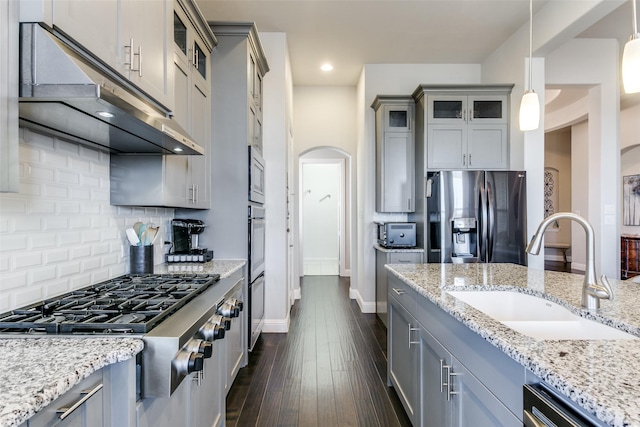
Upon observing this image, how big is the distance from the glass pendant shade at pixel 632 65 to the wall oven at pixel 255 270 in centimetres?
239

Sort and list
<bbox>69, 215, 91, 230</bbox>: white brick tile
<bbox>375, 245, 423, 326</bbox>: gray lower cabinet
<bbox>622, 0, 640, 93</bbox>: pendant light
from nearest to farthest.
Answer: <bbox>622, 0, 640, 93</bbox>: pendant light, <bbox>69, 215, 91, 230</bbox>: white brick tile, <bbox>375, 245, 423, 326</bbox>: gray lower cabinet

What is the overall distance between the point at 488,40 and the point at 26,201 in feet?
14.8

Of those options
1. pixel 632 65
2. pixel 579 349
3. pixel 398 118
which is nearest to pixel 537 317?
pixel 579 349

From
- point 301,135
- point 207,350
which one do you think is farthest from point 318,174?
point 207,350

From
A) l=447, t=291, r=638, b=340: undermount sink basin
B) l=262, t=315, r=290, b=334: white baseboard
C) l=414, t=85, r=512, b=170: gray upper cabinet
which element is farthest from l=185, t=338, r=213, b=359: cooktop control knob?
l=414, t=85, r=512, b=170: gray upper cabinet

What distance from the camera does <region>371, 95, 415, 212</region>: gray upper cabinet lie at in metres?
4.32

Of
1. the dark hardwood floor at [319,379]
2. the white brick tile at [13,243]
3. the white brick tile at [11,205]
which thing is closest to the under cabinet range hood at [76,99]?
the white brick tile at [11,205]

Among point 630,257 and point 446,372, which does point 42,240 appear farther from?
point 630,257

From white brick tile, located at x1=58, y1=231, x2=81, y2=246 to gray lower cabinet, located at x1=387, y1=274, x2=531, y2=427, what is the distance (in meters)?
1.66

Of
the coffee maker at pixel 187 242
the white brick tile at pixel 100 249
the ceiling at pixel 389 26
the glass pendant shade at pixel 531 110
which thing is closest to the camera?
the white brick tile at pixel 100 249

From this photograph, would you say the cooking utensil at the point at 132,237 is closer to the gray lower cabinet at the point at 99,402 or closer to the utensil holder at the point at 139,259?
the utensil holder at the point at 139,259

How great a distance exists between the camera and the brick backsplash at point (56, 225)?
50.4 inches

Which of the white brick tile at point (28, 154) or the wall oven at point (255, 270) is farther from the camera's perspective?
the wall oven at point (255, 270)

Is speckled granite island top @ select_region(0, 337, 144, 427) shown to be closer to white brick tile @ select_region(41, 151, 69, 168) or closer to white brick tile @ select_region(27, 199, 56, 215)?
white brick tile @ select_region(27, 199, 56, 215)
